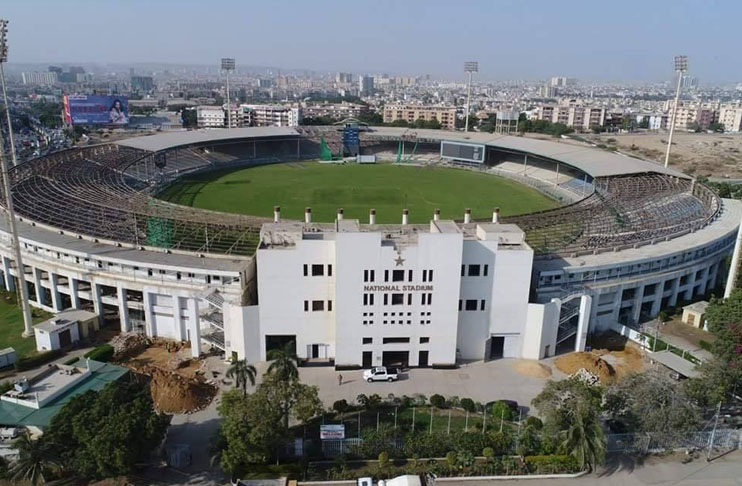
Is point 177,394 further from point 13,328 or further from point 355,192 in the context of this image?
point 355,192

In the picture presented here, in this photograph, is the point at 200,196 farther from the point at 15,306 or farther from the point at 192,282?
the point at 192,282

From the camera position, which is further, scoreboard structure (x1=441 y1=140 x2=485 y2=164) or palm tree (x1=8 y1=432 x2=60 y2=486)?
scoreboard structure (x1=441 y1=140 x2=485 y2=164)

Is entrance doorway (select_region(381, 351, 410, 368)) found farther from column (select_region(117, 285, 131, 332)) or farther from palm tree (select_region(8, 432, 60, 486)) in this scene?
palm tree (select_region(8, 432, 60, 486))

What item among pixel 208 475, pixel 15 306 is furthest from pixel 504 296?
pixel 15 306

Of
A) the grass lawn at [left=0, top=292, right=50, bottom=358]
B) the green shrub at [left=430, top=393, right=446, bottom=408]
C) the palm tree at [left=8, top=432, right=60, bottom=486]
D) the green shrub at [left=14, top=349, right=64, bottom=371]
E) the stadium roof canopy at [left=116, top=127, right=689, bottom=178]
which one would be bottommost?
the grass lawn at [left=0, top=292, right=50, bottom=358]

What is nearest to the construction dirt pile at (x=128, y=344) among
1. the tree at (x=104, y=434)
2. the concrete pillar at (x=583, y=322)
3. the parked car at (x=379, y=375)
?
the tree at (x=104, y=434)

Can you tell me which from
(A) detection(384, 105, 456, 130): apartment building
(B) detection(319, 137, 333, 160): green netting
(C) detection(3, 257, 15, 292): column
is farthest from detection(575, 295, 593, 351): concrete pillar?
(A) detection(384, 105, 456, 130): apartment building

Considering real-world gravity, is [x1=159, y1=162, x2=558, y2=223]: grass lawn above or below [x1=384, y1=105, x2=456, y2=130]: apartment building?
below

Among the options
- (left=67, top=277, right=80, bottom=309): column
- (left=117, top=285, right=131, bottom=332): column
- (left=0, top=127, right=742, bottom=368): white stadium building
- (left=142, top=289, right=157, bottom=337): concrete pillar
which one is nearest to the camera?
(left=0, top=127, right=742, bottom=368): white stadium building
